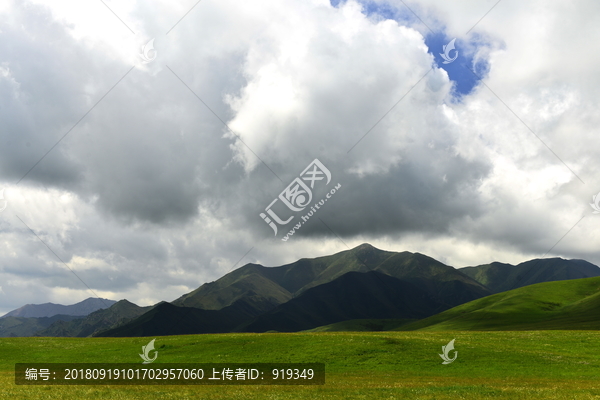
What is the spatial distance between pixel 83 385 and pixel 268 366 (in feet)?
68.7

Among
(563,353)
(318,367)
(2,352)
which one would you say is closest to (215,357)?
(318,367)

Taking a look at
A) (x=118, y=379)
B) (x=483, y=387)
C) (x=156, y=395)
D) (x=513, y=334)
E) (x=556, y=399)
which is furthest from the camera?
(x=513, y=334)

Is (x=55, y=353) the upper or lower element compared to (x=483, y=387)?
upper

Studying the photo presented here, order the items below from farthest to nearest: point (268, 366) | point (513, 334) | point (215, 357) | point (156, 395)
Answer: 1. point (513, 334)
2. point (215, 357)
3. point (268, 366)
4. point (156, 395)

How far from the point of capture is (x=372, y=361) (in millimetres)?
50375

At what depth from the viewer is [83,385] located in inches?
1344

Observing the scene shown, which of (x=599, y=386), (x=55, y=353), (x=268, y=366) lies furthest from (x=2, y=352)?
(x=599, y=386)

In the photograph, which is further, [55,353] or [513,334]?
[513,334]

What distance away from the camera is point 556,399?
26328mm

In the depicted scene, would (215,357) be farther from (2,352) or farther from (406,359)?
(2,352)

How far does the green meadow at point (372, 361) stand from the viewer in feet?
97.5

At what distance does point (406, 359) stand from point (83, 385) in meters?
36.7

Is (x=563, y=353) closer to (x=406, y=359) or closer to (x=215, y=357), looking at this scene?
(x=406, y=359)

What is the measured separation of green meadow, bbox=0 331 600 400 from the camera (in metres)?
29.7
